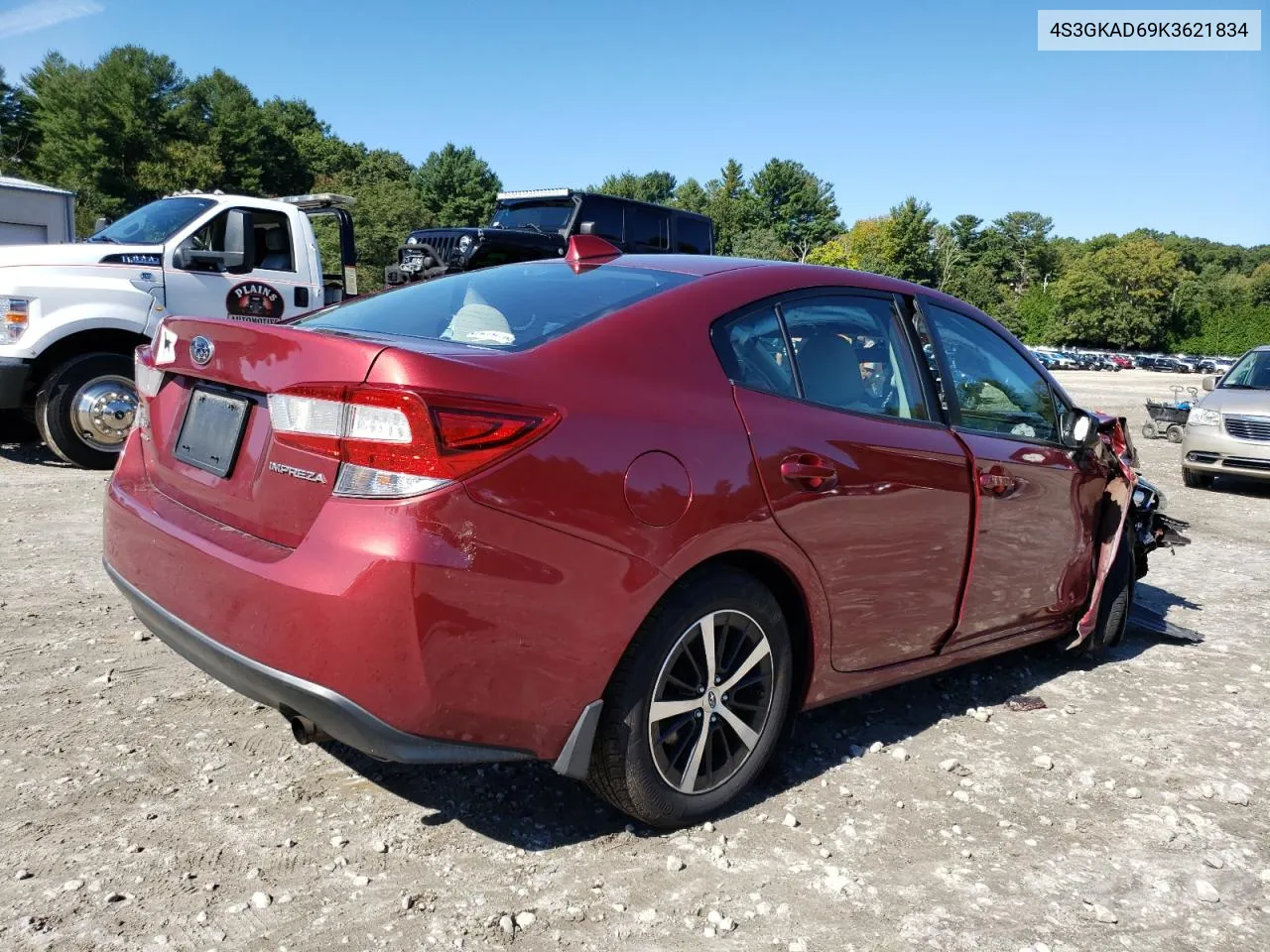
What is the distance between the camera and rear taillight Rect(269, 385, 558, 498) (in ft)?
7.40

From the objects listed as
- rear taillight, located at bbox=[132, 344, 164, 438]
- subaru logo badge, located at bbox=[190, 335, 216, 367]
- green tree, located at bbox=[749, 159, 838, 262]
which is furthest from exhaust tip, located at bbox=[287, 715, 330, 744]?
green tree, located at bbox=[749, 159, 838, 262]

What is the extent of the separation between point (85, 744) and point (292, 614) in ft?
4.69

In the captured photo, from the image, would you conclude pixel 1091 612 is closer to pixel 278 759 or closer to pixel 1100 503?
pixel 1100 503

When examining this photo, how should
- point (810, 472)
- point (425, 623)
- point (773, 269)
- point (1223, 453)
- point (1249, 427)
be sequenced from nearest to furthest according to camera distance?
1. point (425, 623)
2. point (810, 472)
3. point (773, 269)
4. point (1249, 427)
5. point (1223, 453)

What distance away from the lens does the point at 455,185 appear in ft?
267

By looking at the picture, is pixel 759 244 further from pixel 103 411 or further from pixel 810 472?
pixel 810 472

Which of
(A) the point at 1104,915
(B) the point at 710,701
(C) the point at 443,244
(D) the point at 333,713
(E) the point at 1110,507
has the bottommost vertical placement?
(A) the point at 1104,915

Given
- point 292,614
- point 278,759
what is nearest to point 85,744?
point 278,759

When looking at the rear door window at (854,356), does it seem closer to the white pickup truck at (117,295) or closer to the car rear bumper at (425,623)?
the car rear bumper at (425,623)

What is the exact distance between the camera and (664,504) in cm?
256

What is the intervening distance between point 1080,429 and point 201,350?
3.40 meters

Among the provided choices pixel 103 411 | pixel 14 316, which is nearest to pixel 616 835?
pixel 103 411

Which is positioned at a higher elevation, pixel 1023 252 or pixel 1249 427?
pixel 1023 252

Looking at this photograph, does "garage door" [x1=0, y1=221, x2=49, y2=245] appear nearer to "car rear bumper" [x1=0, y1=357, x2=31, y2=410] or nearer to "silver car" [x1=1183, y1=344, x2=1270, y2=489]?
"car rear bumper" [x1=0, y1=357, x2=31, y2=410]
